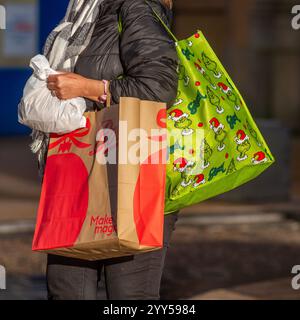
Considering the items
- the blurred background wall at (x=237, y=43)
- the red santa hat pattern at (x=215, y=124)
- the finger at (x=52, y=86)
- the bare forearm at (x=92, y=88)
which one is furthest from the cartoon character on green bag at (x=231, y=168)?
the blurred background wall at (x=237, y=43)

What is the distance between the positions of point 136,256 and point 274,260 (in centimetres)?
494

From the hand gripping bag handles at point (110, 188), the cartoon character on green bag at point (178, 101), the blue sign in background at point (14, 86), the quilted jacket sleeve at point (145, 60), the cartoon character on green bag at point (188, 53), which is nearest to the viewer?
the hand gripping bag handles at point (110, 188)

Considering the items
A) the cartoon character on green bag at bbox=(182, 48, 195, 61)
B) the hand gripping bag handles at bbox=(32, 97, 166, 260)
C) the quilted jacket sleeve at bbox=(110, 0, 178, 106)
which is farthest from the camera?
the cartoon character on green bag at bbox=(182, 48, 195, 61)

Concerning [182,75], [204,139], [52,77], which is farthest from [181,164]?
[52,77]

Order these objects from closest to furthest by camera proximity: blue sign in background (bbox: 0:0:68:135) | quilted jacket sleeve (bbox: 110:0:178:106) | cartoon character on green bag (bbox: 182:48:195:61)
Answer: quilted jacket sleeve (bbox: 110:0:178:106) < cartoon character on green bag (bbox: 182:48:195:61) < blue sign in background (bbox: 0:0:68:135)

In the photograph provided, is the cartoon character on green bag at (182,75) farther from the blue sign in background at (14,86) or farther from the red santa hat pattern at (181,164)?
the blue sign in background at (14,86)

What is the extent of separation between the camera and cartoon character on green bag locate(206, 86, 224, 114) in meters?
4.54

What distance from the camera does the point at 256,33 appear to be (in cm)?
1909

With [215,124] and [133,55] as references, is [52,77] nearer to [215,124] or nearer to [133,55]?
[133,55]

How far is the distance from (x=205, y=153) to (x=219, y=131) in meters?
0.10

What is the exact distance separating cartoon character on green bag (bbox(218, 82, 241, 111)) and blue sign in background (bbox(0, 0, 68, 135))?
14.2 metres

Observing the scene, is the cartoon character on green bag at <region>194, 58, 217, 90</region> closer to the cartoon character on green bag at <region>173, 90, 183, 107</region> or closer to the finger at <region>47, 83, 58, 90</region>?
Result: the cartoon character on green bag at <region>173, 90, 183, 107</region>

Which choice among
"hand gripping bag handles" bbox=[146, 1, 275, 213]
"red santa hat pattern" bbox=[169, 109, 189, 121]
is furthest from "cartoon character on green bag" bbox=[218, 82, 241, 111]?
"red santa hat pattern" bbox=[169, 109, 189, 121]

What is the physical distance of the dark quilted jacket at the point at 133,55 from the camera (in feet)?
14.5
